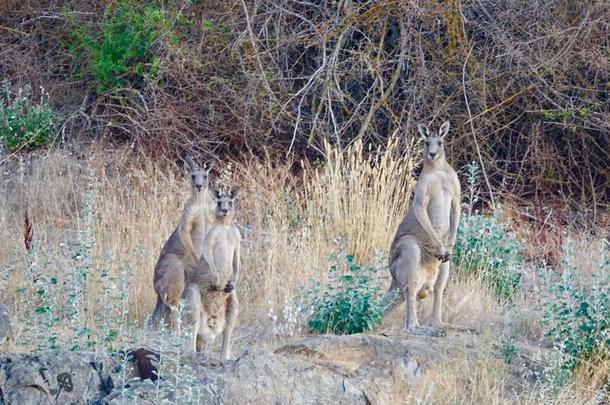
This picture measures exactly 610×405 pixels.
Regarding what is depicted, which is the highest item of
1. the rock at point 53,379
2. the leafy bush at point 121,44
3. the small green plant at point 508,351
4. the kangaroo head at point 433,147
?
the leafy bush at point 121,44

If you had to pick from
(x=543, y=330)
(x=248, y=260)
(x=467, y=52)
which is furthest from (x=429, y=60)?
(x=543, y=330)

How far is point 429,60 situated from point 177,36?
297 cm

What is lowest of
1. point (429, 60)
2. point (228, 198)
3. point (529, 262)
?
point (529, 262)

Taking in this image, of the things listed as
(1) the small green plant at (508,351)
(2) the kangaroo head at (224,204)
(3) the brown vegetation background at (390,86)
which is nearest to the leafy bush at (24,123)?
(3) the brown vegetation background at (390,86)

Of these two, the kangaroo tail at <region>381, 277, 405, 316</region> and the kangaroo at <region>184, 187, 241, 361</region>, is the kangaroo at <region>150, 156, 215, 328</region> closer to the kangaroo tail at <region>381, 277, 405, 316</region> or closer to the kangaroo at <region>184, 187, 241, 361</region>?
the kangaroo at <region>184, 187, 241, 361</region>

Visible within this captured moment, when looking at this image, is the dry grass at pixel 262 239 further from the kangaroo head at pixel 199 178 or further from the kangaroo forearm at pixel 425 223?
the kangaroo head at pixel 199 178

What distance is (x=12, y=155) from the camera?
44.5 ft

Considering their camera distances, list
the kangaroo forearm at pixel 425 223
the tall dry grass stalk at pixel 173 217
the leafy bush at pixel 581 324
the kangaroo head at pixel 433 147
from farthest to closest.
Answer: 1. the tall dry grass stalk at pixel 173 217
2. the kangaroo head at pixel 433 147
3. the kangaroo forearm at pixel 425 223
4. the leafy bush at pixel 581 324

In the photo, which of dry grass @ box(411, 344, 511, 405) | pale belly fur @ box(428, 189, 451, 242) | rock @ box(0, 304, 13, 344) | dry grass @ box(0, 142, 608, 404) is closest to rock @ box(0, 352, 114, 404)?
rock @ box(0, 304, 13, 344)

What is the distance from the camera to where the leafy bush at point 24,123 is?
14.1 m

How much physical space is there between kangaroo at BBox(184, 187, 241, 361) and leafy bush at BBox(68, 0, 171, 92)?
247 inches

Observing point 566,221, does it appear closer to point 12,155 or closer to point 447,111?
point 447,111

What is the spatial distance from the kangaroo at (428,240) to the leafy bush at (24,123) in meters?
6.24

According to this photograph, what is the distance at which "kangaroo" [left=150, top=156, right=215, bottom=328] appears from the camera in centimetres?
896
